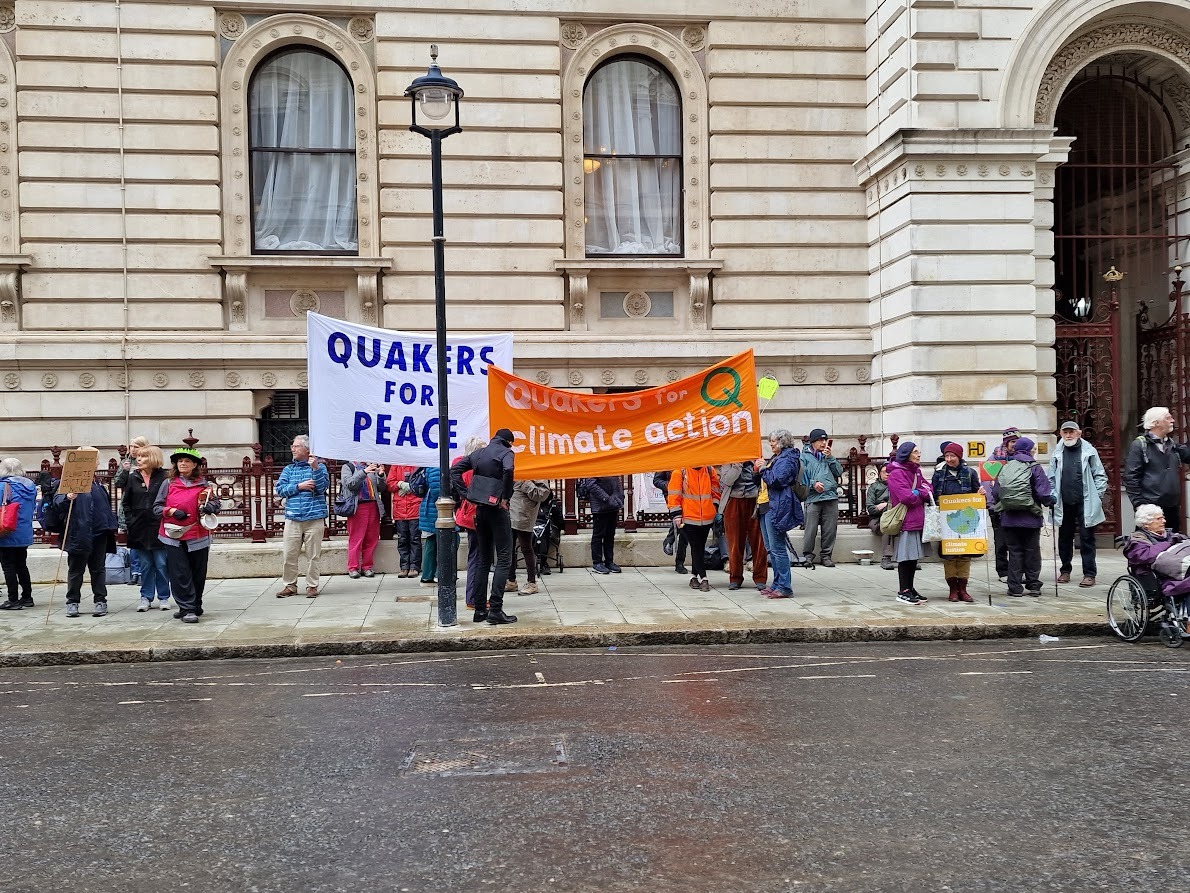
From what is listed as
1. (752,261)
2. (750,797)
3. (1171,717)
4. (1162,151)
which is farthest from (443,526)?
(1162,151)

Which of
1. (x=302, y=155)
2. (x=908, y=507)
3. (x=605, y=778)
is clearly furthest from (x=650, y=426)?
(x=302, y=155)

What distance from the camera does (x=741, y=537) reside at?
13.0 metres

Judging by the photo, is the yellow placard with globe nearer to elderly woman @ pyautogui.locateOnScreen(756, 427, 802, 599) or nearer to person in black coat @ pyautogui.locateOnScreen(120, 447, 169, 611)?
elderly woman @ pyautogui.locateOnScreen(756, 427, 802, 599)

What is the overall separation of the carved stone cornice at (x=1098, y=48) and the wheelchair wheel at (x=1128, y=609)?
9.02 metres

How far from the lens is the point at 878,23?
1730 centimetres

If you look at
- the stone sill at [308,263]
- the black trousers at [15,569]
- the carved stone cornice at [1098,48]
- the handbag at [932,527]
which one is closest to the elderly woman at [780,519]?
the handbag at [932,527]

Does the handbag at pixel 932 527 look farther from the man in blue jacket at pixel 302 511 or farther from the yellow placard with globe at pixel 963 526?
the man in blue jacket at pixel 302 511

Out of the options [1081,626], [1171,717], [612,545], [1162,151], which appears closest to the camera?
[1171,717]

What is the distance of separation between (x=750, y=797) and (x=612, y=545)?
29.2 feet

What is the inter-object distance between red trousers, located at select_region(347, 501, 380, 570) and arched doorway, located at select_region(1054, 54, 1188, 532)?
34.8 feet

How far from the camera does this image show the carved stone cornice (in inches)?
651

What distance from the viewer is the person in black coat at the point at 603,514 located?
13859 millimetres

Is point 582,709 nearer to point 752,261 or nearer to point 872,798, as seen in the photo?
point 872,798

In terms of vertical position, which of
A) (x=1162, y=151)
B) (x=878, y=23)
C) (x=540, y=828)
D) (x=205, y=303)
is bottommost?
(x=540, y=828)
